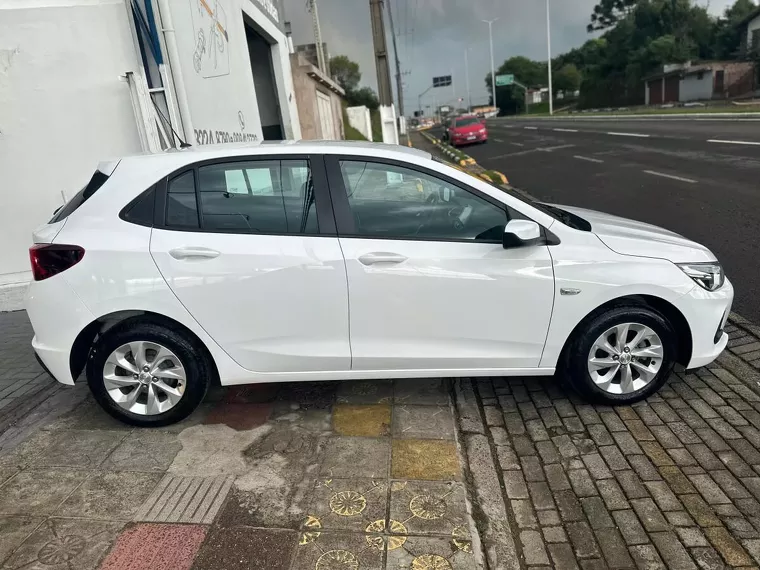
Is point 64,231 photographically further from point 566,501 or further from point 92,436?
point 566,501

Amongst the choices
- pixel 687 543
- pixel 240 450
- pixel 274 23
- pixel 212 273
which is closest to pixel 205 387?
pixel 240 450

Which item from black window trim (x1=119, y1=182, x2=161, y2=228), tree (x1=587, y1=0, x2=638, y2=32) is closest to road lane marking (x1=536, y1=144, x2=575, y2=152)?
black window trim (x1=119, y1=182, x2=161, y2=228)

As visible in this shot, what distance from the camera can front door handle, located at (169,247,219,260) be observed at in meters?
3.27

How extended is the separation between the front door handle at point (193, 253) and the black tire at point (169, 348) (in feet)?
1.57

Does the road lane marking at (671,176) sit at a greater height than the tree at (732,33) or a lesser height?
lesser

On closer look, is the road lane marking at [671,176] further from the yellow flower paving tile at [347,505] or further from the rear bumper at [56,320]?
the rear bumper at [56,320]

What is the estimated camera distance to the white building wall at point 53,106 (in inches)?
224

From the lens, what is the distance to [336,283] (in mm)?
3271

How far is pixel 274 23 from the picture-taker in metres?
12.9

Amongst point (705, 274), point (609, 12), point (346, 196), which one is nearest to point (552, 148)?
point (705, 274)

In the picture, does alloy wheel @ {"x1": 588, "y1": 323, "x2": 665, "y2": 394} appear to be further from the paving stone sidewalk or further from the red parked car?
the red parked car

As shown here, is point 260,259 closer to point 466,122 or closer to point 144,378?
point 144,378

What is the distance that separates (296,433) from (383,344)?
785mm

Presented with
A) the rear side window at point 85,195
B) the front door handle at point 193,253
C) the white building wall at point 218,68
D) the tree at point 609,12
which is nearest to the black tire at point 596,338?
the front door handle at point 193,253
